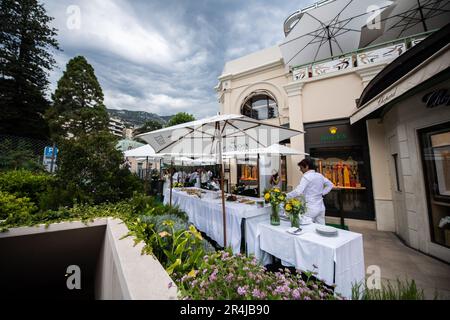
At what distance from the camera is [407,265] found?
3.22 meters

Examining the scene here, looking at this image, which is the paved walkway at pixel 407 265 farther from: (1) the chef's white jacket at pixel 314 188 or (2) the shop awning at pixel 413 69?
(2) the shop awning at pixel 413 69

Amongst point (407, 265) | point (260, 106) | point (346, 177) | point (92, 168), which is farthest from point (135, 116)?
point (407, 265)

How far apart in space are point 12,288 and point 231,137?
511 cm

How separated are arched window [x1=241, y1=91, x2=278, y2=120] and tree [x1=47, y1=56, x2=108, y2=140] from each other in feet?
41.7

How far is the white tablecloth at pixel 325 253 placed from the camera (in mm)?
2051

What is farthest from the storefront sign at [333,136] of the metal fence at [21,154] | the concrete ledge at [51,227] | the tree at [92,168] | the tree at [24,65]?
the tree at [24,65]

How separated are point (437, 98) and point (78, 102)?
72.0 ft

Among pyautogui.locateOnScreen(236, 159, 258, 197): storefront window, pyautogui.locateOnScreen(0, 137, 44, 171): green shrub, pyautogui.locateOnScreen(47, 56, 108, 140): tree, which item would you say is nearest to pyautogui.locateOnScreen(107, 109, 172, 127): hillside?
pyautogui.locateOnScreen(47, 56, 108, 140): tree

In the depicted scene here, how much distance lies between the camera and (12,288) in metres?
2.99

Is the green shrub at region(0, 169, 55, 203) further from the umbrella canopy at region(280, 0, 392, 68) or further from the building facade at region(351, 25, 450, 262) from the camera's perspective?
the umbrella canopy at region(280, 0, 392, 68)

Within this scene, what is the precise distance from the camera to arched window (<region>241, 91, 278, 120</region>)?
9641mm

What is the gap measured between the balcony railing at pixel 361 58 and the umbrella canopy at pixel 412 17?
1.34 metres
